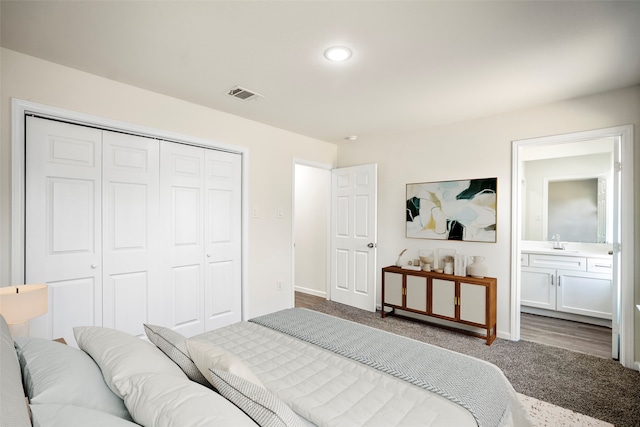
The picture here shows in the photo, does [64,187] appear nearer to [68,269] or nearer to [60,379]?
[68,269]

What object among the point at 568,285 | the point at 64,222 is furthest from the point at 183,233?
the point at 568,285

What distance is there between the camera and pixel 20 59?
7.22 ft

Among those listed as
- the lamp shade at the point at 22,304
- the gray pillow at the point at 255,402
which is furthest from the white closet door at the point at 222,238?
the gray pillow at the point at 255,402

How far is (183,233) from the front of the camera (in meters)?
3.15

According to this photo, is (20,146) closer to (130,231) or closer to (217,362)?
(130,231)

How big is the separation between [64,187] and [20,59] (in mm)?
924

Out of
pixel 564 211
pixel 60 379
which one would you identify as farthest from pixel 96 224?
pixel 564 211

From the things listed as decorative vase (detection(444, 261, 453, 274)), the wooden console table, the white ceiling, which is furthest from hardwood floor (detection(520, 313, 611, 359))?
the white ceiling

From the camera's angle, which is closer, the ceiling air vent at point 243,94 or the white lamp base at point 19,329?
the white lamp base at point 19,329

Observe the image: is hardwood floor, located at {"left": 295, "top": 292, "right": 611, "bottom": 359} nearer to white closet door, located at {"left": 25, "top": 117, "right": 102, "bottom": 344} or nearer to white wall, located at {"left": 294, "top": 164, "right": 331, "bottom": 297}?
white wall, located at {"left": 294, "top": 164, "right": 331, "bottom": 297}

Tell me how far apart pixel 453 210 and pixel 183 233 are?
3054mm

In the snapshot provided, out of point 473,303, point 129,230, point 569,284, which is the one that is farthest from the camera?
point 569,284

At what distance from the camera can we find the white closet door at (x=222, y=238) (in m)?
3.36

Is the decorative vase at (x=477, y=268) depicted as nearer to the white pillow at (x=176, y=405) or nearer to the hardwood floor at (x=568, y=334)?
the hardwood floor at (x=568, y=334)
